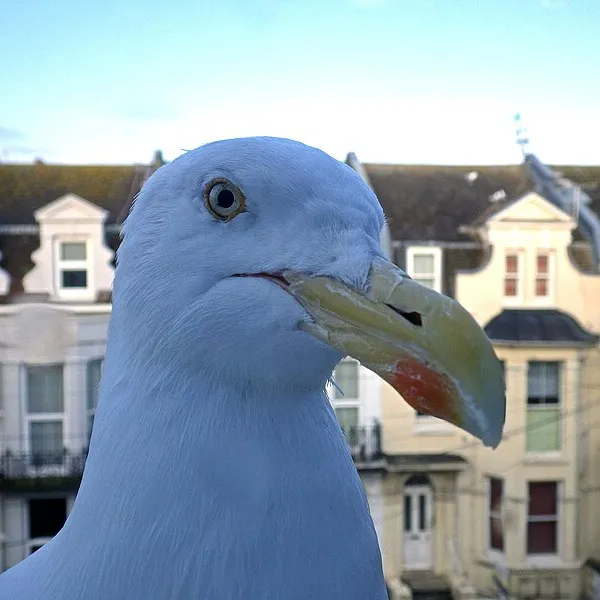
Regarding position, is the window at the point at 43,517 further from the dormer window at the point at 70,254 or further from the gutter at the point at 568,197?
the gutter at the point at 568,197

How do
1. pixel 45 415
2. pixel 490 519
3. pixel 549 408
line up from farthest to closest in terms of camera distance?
pixel 490 519 → pixel 549 408 → pixel 45 415

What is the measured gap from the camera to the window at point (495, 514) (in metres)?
2.67

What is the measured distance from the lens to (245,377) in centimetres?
33

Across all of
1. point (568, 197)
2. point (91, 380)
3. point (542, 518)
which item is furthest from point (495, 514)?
point (91, 380)

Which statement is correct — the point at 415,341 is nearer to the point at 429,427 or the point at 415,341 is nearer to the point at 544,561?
the point at 429,427

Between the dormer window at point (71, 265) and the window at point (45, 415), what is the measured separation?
0.33 metres

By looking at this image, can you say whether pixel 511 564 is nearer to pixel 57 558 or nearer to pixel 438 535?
pixel 438 535

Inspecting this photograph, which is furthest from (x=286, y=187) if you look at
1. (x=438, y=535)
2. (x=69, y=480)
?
(x=438, y=535)

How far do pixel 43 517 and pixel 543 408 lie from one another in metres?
2.04

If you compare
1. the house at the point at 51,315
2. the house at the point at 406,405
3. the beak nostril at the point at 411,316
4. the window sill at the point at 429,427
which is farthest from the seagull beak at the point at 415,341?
the window sill at the point at 429,427

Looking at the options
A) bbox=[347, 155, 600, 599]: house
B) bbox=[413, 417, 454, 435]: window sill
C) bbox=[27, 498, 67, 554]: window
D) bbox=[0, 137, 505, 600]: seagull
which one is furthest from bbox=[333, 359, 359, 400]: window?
bbox=[0, 137, 505, 600]: seagull

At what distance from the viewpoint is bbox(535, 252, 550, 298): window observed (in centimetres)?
251

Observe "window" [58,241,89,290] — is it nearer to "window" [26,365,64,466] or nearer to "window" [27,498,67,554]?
"window" [26,365,64,466]

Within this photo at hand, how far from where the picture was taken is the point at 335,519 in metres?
0.34
